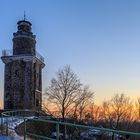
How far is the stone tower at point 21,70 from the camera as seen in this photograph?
175 ft

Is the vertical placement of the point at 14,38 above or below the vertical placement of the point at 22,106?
above

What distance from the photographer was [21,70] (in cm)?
5438

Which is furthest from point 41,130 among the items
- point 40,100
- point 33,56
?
point 40,100

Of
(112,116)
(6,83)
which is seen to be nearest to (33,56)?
(6,83)

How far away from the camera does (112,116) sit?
68438 mm

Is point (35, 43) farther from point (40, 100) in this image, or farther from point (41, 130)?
point (41, 130)

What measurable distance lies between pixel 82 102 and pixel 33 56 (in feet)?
44.6

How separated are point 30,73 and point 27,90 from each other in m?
2.58

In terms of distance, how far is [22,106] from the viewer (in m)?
53.9

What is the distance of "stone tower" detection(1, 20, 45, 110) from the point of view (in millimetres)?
53406

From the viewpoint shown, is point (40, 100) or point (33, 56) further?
point (40, 100)

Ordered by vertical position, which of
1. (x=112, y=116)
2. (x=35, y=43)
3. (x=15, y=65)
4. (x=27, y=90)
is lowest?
(x=112, y=116)

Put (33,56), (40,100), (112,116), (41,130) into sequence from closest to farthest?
1. (41,130)
2. (33,56)
3. (40,100)
4. (112,116)

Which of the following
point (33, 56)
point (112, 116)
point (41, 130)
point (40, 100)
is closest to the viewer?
point (41, 130)
